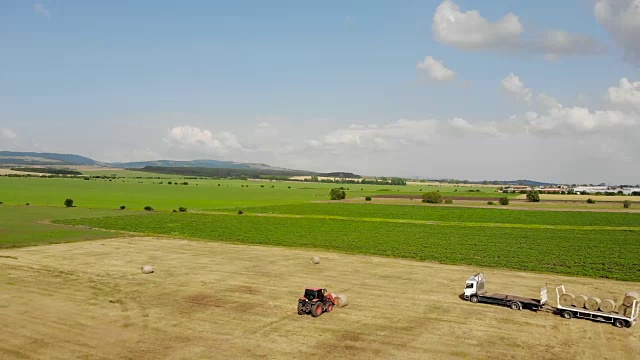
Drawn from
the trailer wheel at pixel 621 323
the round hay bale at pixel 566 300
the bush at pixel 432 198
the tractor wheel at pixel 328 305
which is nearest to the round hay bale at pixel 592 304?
the round hay bale at pixel 566 300

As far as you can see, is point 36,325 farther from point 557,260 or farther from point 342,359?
point 557,260

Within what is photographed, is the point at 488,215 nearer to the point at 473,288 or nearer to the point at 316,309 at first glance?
the point at 473,288

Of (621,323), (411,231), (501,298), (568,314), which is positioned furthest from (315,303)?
(411,231)

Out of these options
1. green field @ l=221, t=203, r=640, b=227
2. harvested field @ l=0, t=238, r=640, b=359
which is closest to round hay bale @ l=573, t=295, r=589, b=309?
harvested field @ l=0, t=238, r=640, b=359

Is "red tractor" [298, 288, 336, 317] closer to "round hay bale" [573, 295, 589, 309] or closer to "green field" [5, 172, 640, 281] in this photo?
"round hay bale" [573, 295, 589, 309]

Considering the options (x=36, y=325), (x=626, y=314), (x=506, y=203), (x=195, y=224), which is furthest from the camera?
(x=506, y=203)

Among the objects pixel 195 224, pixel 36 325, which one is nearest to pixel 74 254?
pixel 36 325
